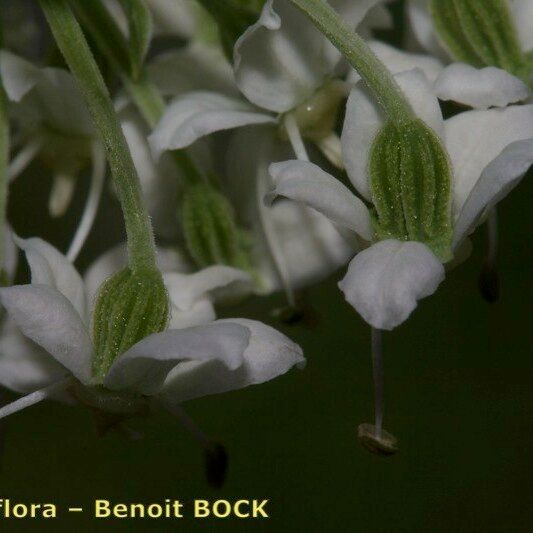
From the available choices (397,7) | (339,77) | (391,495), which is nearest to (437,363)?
(391,495)

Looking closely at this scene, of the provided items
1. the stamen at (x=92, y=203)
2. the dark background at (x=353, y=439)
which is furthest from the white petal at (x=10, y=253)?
the dark background at (x=353, y=439)

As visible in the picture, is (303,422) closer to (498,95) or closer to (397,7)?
(397,7)

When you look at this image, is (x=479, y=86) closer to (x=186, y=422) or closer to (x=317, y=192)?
(x=317, y=192)

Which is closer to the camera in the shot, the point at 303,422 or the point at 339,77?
the point at 339,77

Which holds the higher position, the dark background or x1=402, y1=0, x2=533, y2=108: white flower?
x1=402, y1=0, x2=533, y2=108: white flower

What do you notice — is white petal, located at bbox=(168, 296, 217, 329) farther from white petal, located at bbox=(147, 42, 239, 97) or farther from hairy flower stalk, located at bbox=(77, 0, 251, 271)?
white petal, located at bbox=(147, 42, 239, 97)

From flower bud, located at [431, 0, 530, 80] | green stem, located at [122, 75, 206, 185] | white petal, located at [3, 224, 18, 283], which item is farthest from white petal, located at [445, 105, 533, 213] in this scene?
white petal, located at [3, 224, 18, 283]

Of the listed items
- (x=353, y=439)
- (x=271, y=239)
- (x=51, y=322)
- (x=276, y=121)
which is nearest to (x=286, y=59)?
(x=276, y=121)
